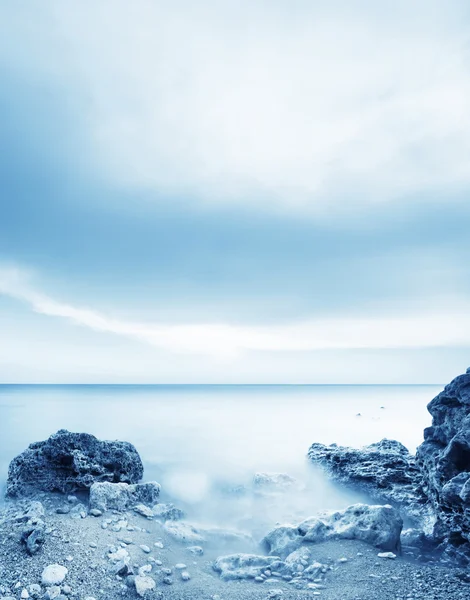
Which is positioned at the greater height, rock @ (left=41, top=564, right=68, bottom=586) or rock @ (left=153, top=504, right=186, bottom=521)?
rock @ (left=41, top=564, right=68, bottom=586)

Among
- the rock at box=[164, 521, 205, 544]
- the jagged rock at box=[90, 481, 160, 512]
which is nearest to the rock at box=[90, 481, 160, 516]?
the jagged rock at box=[90, 481, 160, 512]

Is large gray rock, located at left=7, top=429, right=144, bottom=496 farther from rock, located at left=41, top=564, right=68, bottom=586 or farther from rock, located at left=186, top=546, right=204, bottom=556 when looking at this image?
rock, located at left=41, top=564, right=68, bottom=586

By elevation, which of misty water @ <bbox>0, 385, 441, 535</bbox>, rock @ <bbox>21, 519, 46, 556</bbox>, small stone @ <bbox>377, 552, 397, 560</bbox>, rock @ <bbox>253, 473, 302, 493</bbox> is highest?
rock @ <bbox>21, 519, 46, 556</bbox>

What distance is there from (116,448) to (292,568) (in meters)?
6.39

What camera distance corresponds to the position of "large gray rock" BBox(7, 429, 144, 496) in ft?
35.8

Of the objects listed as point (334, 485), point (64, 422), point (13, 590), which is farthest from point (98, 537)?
point (64, 422)

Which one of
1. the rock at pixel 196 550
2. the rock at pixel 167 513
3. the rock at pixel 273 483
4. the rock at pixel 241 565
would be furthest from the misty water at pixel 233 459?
the rock at pixel 241 565

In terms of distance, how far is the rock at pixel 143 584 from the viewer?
703 centimetres

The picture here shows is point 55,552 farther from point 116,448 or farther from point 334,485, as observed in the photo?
point 334,485

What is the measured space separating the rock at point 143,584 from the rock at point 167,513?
320 centimetres

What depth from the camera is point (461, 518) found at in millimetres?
8359

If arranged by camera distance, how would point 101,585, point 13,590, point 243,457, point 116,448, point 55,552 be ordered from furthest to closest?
1. point 243,457
2. point 116,448
3. point 55,552
4. point 101,585
5. point 13,590

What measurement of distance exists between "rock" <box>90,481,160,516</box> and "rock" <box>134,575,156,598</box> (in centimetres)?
286

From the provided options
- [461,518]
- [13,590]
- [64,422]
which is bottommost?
[64,422]
